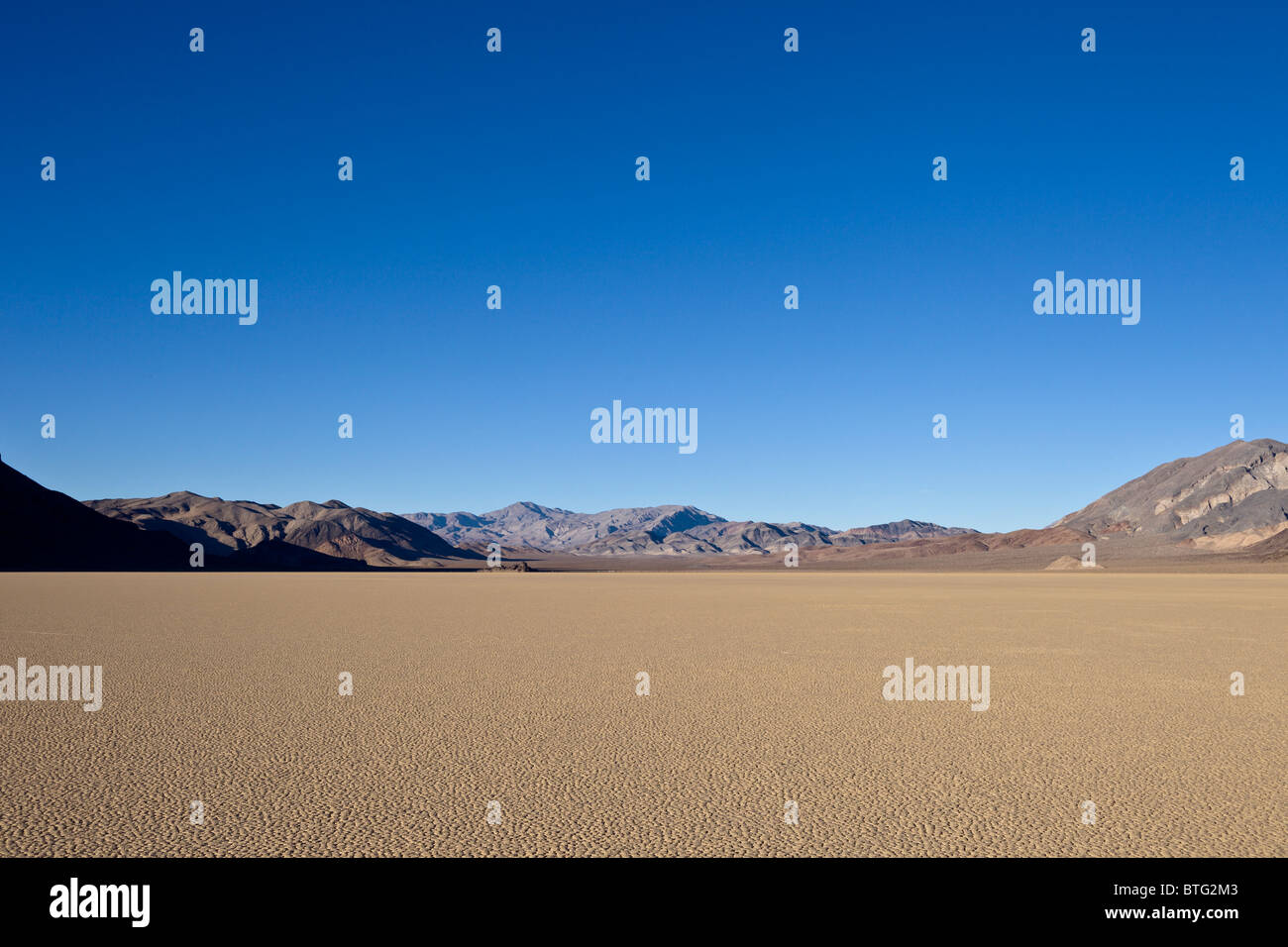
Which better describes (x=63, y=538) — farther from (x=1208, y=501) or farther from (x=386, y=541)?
(x=1208, y=501)

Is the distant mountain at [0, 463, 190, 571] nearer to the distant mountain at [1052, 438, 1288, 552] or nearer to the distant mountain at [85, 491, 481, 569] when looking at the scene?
the distant mountain at [85, 491, 481, 569]

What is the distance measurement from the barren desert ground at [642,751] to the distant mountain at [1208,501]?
416 feet

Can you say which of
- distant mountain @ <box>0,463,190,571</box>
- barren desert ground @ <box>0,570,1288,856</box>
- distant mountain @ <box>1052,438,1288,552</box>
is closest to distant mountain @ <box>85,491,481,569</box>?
distant mountain @ <box>0,463,190,571</box>

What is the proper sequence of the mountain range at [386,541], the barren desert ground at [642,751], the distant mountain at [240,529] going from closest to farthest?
the barren desert ground at [642,751]
the mountain range at [386,541]
the distant mountain at [240,529]

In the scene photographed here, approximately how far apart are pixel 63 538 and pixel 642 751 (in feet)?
357

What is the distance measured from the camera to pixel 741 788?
286 inches

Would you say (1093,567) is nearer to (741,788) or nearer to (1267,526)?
(1267,526)

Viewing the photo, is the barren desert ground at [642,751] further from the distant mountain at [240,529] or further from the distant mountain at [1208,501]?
the distant mountain at [240,529]

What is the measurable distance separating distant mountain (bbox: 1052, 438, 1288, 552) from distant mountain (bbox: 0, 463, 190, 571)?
475ft

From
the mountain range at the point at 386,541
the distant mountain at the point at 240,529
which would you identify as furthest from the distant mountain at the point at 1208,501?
the distant mountain at the point at 240,529

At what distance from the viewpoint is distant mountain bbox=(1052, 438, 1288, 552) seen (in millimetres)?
123375

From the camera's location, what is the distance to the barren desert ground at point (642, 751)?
6.05m

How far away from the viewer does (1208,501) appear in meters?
142
